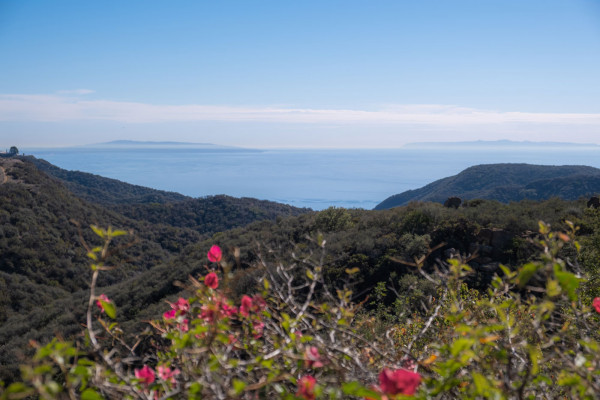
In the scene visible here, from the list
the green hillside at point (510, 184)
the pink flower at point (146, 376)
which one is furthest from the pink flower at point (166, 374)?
the green hillside at point (510, 184)

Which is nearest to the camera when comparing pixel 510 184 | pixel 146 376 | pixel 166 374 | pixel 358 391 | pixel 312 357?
pixel 358 391

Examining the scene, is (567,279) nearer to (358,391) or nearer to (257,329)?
(358,391)

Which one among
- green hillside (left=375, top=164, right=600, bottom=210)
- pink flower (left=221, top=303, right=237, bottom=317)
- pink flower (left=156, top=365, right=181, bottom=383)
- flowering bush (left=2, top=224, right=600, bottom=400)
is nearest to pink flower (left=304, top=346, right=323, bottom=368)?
flowering bush (left=2, top=224, right=600, bottom=400)

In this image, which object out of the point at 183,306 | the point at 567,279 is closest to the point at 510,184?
the point at 183,306

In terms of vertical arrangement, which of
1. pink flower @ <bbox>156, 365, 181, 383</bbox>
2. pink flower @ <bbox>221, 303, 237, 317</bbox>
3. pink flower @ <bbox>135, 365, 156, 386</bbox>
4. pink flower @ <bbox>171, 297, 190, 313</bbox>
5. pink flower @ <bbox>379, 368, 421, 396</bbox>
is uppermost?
pink flower @ <bbox>379, 368, 421, 396</bbox>

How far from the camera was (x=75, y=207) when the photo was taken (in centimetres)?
2981

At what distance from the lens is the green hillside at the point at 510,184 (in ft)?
144

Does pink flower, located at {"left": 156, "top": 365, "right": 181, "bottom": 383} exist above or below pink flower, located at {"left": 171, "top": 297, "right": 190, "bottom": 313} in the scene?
below

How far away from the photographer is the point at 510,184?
52.3 metres

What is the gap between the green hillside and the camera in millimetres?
43750

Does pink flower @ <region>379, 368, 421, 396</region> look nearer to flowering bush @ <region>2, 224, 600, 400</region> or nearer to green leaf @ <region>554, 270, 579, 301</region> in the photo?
flowering bush @ <region>2, 224, 600, 400</region>

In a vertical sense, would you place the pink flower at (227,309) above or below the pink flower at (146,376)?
above

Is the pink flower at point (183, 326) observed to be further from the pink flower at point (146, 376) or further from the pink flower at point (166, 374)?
the pink flower at point (146, 376)

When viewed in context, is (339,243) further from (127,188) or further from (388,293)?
(127,188)
